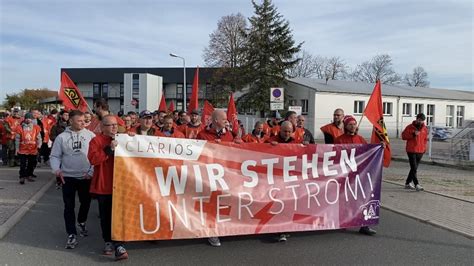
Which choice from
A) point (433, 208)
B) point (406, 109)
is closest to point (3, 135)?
point (433, 208)

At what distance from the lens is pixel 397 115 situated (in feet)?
134

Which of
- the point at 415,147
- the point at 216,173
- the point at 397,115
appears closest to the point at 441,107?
the point at 397,115

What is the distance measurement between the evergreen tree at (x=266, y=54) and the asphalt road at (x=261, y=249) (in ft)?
108

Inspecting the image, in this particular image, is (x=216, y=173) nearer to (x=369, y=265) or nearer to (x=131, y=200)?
(x=131, y=200)

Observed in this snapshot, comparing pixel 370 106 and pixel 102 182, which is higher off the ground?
pixel 370 106

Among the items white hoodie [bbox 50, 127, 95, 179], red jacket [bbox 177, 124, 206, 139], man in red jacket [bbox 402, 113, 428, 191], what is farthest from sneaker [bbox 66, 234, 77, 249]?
man in red jacket [bbox 402, 113, 428, 191]

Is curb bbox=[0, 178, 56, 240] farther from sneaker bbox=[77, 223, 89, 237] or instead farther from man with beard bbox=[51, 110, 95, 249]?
man with beard bbox=[51, 110, 95, 249]

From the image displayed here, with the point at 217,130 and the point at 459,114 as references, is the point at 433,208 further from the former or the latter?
the point at 459,114

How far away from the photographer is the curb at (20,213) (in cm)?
587

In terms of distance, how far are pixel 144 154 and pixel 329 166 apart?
8.75 ft

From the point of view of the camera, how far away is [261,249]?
5367mm

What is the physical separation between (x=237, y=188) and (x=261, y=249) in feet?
2.78

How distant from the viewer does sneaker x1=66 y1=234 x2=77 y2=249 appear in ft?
17.3

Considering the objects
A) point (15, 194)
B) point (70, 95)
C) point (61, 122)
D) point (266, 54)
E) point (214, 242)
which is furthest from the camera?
point (266, 54)
